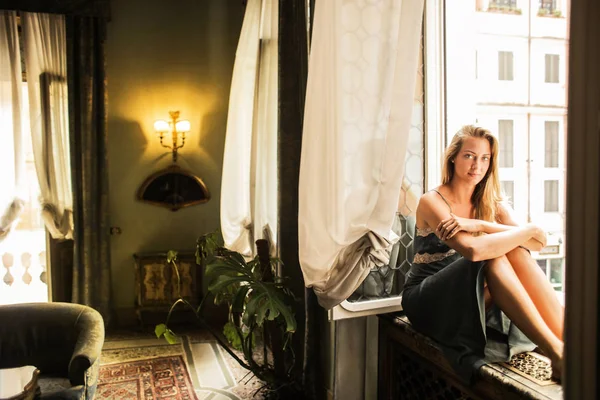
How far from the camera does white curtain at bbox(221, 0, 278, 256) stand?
156 inches

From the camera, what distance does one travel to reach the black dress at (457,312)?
2051 mm

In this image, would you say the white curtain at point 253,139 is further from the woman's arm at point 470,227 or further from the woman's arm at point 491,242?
the woman's arm at point 491,242

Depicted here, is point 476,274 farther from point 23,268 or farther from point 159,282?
point 23,268

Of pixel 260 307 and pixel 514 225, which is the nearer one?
pixel 514 225

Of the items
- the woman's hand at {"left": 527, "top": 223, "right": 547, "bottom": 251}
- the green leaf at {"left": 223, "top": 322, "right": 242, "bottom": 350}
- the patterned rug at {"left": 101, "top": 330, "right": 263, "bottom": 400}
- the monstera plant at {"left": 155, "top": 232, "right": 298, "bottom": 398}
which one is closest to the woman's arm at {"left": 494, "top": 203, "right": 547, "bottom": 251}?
the woman's hand at {"left": 527, "top": 223, "right": 547, "bottom": 251}

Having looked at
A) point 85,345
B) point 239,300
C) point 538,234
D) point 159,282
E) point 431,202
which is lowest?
point 159,282

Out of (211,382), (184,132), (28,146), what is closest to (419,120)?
(211,382)

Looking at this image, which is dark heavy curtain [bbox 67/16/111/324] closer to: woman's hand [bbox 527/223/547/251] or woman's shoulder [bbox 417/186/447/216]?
woman's shoulder [bbox 417/186/447/216]

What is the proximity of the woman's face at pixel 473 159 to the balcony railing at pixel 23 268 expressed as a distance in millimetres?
4186

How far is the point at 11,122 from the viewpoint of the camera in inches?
184

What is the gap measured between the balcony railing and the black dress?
13.1ft

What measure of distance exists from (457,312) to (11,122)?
4.24 metres

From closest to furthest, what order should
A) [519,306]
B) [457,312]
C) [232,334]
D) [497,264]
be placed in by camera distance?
[519,306] < [497,264] < [457,312] < [232,334]

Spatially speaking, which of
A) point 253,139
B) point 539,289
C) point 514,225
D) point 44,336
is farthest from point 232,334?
point 539,289
